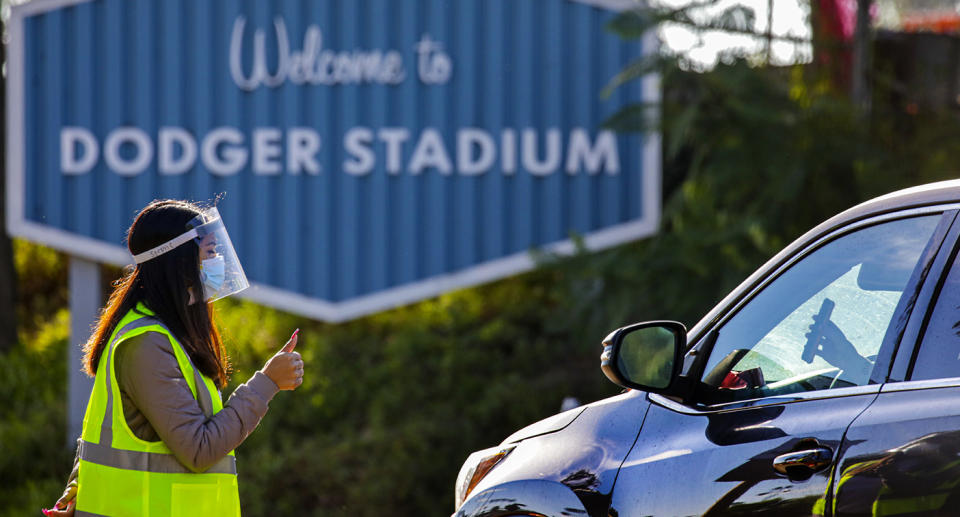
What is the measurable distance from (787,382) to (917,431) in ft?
1.69

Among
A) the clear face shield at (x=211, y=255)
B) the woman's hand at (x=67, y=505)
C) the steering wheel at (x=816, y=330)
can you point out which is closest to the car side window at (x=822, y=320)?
the steering wheel at (x=816, y=330)

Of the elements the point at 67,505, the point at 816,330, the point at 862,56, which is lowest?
the point at 67,505

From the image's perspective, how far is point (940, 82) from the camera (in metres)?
8.97

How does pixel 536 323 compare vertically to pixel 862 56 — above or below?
below

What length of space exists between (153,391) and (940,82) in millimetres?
7492

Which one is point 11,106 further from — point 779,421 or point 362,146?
point 779,421

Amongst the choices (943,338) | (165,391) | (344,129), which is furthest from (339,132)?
(943,338)

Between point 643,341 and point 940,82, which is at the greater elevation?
point 940,82

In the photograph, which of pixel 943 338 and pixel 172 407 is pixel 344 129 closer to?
pixel 172 407

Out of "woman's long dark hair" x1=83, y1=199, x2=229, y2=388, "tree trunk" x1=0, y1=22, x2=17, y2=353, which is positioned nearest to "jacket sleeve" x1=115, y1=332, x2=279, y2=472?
"woman's long dark hair" x1=83, y1=199, x2=229, y2=388

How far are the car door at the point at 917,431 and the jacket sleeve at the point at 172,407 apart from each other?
161cm

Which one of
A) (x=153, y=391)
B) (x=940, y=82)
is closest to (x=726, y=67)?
(x=940, y=82)

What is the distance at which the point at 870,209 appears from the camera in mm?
2807

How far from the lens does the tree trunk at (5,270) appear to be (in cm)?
1141
